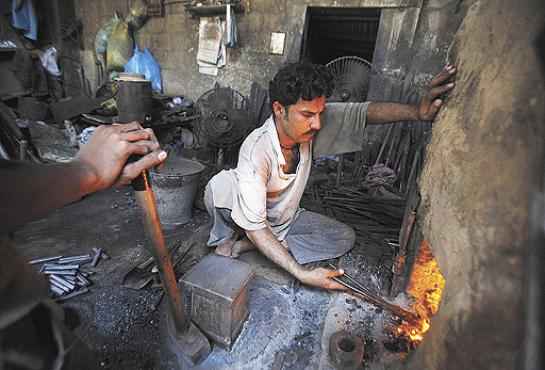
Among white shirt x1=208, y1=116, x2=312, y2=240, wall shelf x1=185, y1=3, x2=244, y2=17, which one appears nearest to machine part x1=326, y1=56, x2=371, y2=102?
wall shelf x1=185, y1=3, x2=244, y2=17

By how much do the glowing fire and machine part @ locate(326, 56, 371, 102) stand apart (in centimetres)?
443

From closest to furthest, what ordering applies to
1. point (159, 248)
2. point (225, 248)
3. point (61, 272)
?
1. point (159, 248)
2. point (61, 272)
3. point (225, 248)

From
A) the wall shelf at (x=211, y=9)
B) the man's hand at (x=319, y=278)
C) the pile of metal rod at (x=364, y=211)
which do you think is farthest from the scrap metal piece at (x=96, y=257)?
the wall shelf at (x=211, y=9)

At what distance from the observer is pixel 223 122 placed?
5.52 m

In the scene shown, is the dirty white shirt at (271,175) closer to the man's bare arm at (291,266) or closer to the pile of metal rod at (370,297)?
the man's bare arm at (291,266)

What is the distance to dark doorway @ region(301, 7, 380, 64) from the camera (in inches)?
222

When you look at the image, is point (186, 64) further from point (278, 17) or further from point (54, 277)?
point (54, 277)

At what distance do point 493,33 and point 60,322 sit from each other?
1.98m

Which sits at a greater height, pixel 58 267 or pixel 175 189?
pixel 175 189

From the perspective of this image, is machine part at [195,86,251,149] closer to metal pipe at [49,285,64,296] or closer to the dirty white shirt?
the dirty white shirt

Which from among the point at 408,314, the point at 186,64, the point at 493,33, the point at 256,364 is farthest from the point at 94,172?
the point at 186,64

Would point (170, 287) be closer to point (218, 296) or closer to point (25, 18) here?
point (218, 296)

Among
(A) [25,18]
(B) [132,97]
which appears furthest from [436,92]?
(A) [25,18]

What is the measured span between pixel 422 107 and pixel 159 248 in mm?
1853
